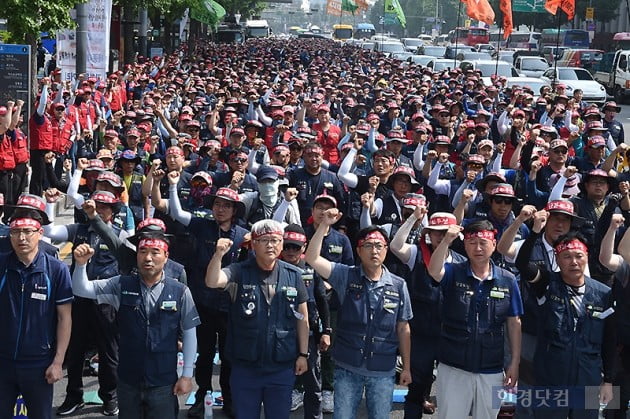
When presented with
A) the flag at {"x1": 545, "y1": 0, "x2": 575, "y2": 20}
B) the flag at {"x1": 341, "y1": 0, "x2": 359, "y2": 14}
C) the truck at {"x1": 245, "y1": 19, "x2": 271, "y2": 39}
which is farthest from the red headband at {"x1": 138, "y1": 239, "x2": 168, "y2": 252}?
the truck at {"x1": 245, "y1": 19, "x2": 271, "y2": 39}

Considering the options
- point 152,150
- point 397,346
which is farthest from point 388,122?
point 397,346

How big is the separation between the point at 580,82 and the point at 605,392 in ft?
94.0

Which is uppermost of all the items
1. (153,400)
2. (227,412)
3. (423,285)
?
(423,285)

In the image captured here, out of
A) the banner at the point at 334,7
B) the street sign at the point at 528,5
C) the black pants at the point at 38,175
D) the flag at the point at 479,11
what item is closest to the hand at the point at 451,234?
the black pants at the point at 38,175

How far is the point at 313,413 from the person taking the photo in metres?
7.09

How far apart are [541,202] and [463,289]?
13.9ft

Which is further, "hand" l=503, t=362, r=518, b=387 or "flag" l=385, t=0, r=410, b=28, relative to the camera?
"flag" l=385, t=0, r=410, b=28

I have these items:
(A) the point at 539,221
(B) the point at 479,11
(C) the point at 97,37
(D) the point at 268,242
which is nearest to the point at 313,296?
(D) the point at 268,242

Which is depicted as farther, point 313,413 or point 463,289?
point 313,413

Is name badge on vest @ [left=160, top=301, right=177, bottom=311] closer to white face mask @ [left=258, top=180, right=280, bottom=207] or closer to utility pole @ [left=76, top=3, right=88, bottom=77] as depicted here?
white face mask @ [left=258, top=180, right=280, bottom=207]

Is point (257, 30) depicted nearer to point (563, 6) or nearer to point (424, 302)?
point (563, 6)

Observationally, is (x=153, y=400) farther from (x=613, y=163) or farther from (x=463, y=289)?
(x=613, y=163)

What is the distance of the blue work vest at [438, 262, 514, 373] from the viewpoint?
Answer: 6.27 metres

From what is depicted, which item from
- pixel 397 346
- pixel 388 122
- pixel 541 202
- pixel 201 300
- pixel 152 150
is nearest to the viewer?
pixel 397 346
